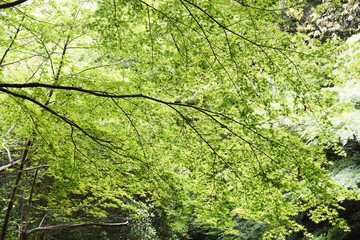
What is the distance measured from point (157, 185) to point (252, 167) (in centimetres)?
110

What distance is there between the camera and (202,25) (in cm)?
265

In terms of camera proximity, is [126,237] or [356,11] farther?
[126,237]

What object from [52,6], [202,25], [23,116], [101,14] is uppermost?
[52,6]

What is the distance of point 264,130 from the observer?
110 inches

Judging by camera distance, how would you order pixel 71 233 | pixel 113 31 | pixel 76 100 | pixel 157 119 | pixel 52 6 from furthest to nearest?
pixel 71 233
pixel 52 6
pixel 76 100
pixel 157 119
pixel 113 31

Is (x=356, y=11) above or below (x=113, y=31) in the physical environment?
above

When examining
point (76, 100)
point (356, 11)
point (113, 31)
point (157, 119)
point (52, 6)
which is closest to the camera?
point (113, 31)

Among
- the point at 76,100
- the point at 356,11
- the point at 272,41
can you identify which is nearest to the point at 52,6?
the point at 76,100

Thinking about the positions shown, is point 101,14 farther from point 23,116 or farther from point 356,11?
point 356,11

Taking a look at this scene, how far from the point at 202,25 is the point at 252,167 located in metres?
1.35

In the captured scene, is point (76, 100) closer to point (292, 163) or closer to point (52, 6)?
point (52, 6)

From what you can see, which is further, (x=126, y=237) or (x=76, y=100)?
(x=126, y=237)

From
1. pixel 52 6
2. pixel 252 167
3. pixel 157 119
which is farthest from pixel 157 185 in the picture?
pixel 52 6

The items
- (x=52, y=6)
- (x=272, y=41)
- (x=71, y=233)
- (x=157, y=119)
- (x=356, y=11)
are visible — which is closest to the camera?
(x=272, y=41)
